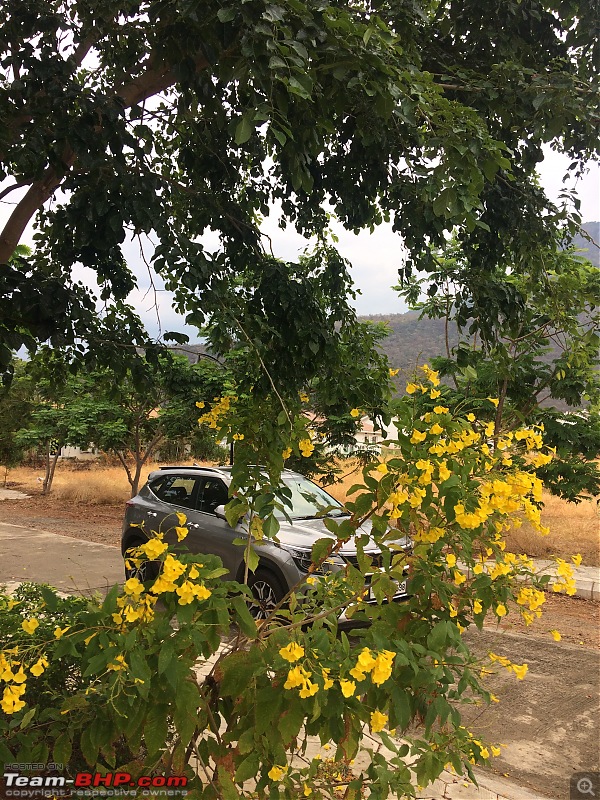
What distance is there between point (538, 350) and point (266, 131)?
20.1 feet

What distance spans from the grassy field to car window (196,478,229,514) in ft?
5.04

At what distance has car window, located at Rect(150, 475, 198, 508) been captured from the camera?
7676 millimetres

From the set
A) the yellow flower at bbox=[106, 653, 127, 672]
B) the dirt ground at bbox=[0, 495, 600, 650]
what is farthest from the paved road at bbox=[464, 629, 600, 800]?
the yellow flower at bbox=[106, 653, 127, 672]

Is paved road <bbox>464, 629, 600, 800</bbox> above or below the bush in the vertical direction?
below

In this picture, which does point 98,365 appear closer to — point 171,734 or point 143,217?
point 143,217

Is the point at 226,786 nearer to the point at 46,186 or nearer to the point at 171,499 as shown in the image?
the point at 46,186

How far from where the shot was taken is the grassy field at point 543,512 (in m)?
10.4

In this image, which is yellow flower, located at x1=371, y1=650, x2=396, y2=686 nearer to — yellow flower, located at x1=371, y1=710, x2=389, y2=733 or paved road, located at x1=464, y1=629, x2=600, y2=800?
yellow flower, located at x1=371, y1=710, x2=389, y2=733

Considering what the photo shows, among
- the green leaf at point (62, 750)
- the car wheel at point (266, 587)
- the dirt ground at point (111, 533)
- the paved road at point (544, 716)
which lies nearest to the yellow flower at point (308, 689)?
the green leaf at point (62, 750)

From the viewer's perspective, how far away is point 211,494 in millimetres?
7410

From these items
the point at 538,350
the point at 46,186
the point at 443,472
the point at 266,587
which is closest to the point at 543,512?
the point at 538,350

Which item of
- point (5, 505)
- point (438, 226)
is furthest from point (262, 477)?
point (5, 505)

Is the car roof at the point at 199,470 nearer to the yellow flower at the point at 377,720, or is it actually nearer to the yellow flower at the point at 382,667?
the yellow flower at the point at 377,720

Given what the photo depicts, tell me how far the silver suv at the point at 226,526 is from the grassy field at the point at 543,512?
0.66m
